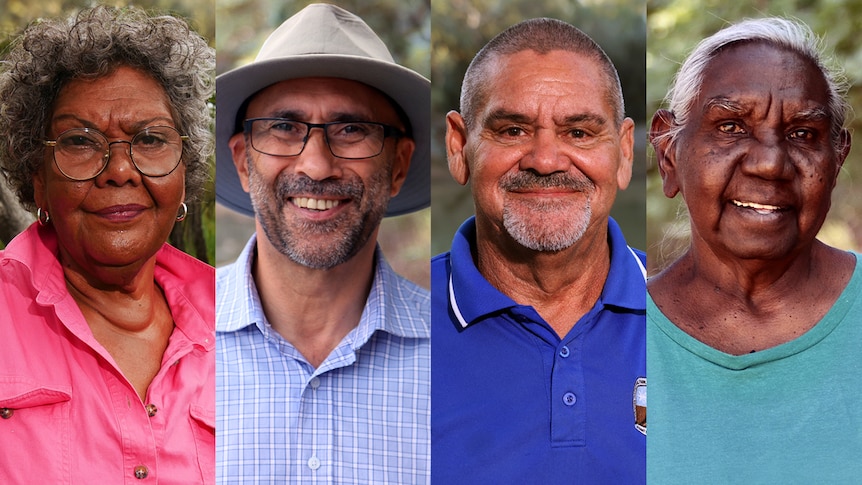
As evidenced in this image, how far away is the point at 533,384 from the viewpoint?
10.6 feet

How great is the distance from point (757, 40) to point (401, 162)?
4.25 feet

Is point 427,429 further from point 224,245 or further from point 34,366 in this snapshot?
point 34,366

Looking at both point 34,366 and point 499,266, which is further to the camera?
point 499,266

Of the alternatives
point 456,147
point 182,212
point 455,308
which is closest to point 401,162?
point 456,147

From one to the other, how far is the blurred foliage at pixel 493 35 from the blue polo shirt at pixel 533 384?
12 cm

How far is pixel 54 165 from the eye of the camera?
3156 mm

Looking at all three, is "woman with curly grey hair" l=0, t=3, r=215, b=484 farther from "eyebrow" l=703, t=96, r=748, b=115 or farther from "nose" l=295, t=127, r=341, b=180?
"eyebrow" l=703, t=96, r=748, b=115

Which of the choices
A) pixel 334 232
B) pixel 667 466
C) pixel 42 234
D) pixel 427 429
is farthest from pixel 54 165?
pixel 667 466

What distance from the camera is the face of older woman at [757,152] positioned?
10.9 feet

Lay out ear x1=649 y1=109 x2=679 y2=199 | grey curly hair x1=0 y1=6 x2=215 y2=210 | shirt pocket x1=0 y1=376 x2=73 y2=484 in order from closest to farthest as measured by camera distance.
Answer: shirt pocket x1=0 y1=376 x2=73 y2=484
grey curly hair x1=0 y1=6 x2=215 y2=210
ear x1=649 y1=109 x2=679 y2=199

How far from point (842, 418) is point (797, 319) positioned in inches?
14.2

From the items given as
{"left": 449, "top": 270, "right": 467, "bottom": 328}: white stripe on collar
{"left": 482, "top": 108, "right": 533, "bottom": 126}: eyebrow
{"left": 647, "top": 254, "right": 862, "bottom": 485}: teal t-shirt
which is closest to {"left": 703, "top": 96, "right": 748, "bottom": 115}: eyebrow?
{"left": 482, "top": 108, "right": 533, "bottom": 126}: eyebrow

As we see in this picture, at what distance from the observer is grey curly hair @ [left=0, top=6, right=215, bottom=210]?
3.17 meters

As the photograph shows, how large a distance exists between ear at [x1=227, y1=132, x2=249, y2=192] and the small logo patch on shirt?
4.89 feet
